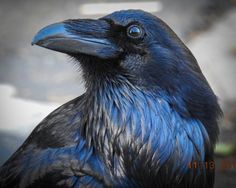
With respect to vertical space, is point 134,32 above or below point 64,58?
below

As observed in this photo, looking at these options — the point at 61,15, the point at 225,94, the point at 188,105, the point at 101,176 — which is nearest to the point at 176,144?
the point at 188,105

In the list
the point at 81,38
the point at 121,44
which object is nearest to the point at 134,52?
the point at 121,44

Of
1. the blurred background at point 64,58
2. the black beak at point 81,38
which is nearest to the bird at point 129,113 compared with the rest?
the black beak at point 81,38

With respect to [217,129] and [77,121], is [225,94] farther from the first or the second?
[77,121]
